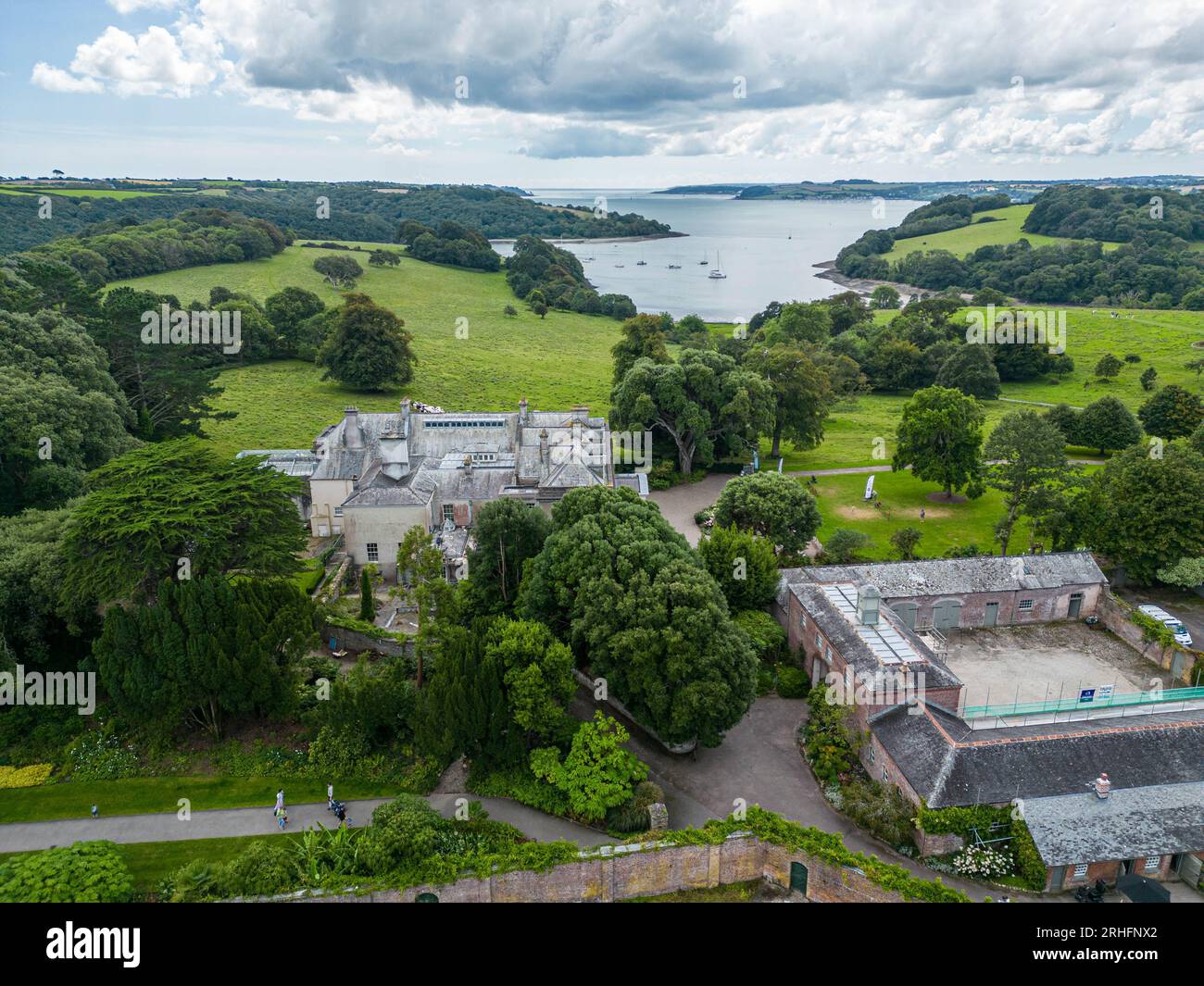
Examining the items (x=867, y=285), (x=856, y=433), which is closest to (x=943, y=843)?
(x=856, y=433)

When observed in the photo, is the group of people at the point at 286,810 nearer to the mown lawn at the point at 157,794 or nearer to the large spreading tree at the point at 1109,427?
the mown lawn at the point at 157,794

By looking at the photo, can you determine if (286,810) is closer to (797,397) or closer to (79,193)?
(797,397)

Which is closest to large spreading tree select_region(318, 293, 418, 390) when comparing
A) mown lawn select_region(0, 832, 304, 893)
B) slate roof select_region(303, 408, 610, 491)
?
slate roof select_region(303, 408, 610, 491)

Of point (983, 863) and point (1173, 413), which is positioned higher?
point (1173, 413)

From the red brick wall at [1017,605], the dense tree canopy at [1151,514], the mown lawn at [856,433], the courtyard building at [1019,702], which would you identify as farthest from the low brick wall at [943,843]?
the mown lawn at [856,433]

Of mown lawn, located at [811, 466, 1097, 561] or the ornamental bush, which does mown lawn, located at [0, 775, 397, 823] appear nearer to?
the ornamental bush

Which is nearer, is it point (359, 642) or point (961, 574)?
point (359, 642)
